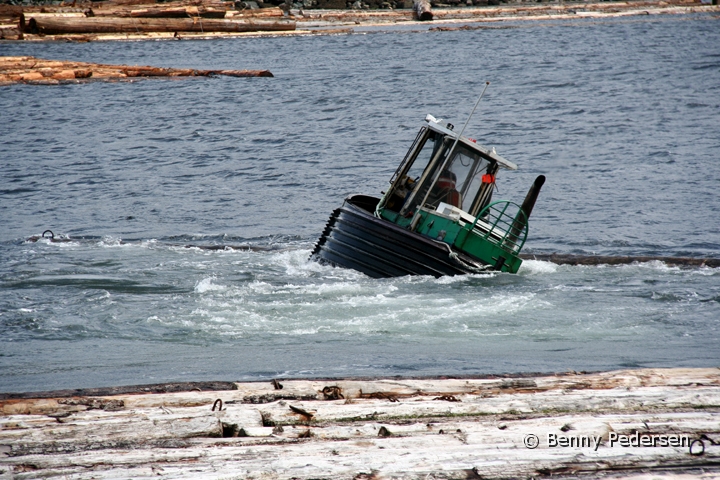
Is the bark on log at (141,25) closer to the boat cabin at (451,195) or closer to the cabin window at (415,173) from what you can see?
the cabin window at (415,173)

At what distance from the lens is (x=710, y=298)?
36.5ft

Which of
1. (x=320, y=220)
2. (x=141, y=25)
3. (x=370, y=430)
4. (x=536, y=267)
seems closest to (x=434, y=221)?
(x=536, y=267)

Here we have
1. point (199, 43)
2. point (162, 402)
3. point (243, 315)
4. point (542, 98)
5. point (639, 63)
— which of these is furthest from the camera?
point (199, 43)

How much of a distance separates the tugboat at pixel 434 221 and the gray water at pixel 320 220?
11.9 inches

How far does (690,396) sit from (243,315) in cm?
597

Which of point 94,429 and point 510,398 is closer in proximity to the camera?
point 94,429

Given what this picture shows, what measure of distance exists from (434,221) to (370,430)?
300 inches

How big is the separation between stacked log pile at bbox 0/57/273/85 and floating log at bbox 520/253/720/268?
27448 mm

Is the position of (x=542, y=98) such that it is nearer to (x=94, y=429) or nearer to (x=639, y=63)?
(x=639, y=63)

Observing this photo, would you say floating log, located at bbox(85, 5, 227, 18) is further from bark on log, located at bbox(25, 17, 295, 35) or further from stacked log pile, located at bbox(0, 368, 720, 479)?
stacked log pile, located at bbox(0, 368, 720, 479)

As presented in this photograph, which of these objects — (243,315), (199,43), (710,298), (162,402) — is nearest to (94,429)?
(162,402)

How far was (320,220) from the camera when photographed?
1669cm

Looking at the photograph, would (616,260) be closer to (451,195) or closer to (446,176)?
(451,195)

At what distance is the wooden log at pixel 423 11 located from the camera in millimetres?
62875
